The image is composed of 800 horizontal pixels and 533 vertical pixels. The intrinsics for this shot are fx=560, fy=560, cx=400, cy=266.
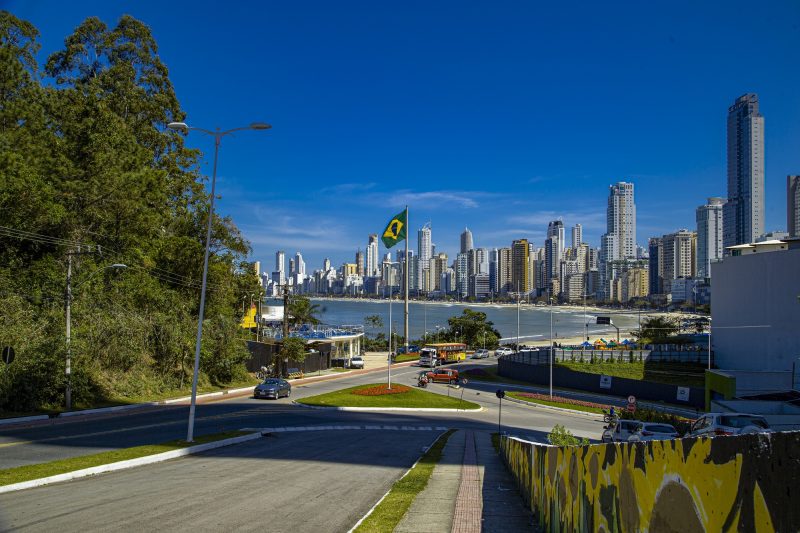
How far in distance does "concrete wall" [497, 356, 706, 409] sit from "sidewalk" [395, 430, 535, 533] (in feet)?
99.1

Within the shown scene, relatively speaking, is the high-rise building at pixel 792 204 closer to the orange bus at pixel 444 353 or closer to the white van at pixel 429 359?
the orange bus at pixel 444 353

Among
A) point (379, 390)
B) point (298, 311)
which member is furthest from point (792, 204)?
point (379, 390)

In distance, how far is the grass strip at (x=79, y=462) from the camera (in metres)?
12.4

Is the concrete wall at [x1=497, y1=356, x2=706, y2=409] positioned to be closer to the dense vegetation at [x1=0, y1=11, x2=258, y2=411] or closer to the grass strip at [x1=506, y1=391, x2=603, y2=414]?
the grass strip at [x1=506, y1=391, x2=603, y2=414]

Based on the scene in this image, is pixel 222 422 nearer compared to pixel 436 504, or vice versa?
pixel 436 504

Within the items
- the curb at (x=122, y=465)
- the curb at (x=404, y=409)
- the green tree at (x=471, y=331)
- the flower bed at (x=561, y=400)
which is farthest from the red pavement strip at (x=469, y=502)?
the green tree at (x=471, y=331)

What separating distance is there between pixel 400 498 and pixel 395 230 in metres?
36.8

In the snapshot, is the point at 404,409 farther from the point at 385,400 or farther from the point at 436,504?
the point at 436,504

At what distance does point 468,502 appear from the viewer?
10.9m

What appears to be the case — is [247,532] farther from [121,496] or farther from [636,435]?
[636,435]

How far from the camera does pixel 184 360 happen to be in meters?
40.7

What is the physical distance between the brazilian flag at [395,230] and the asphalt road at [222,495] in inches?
1147

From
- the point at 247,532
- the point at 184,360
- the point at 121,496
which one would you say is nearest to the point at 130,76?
the point at 184,360

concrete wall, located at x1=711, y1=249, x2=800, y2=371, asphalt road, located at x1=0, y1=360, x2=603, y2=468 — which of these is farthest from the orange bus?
concrete wall, located at x1=711, y1=249, x2=800, y2=371
